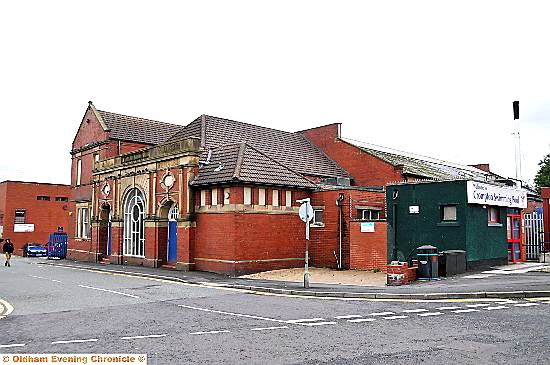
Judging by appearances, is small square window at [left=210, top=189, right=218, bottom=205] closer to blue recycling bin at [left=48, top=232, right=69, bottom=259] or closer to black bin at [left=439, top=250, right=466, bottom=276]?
black bin at [left=439, top=250, right=466, bottom=276]

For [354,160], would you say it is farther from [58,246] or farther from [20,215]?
[20,215]

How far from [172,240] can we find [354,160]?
1286cm

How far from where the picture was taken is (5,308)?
530 inches

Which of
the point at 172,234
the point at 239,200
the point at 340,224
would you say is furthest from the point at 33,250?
the point at 340,224

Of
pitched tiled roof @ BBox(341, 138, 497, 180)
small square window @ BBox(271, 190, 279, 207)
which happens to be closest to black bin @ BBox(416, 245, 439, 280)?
small square window @ BBox(271, 190, 279, 207)

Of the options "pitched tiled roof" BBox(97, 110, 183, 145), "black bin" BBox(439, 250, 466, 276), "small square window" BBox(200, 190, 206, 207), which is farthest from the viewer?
"pitched tiled roof" BBox(97, 110, 183, 145)

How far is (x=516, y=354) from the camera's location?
7453 mm

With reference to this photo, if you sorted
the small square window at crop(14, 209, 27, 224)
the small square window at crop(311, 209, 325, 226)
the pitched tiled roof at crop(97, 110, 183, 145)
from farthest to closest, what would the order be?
the small square window at crop(14, 209, 27, 224), the pitched tiled roof at crop(97, 110, 183, 145), the small square window at crop(311, 209, 325, 226)

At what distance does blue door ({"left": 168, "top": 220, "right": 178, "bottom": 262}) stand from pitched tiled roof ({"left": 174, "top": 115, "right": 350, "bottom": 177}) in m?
4.56

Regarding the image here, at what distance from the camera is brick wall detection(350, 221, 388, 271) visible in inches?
875

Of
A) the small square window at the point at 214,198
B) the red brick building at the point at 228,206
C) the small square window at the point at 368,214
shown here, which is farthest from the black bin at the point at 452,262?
the small square window at the point at 214,198

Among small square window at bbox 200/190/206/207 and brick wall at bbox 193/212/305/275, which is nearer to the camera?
brick wall at bbox 193/212/305/275

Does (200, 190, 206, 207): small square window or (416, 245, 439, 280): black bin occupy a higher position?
(200, 190, 206, 207): small square window

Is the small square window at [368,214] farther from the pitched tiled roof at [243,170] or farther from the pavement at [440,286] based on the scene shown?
the pavement at [440,286]
